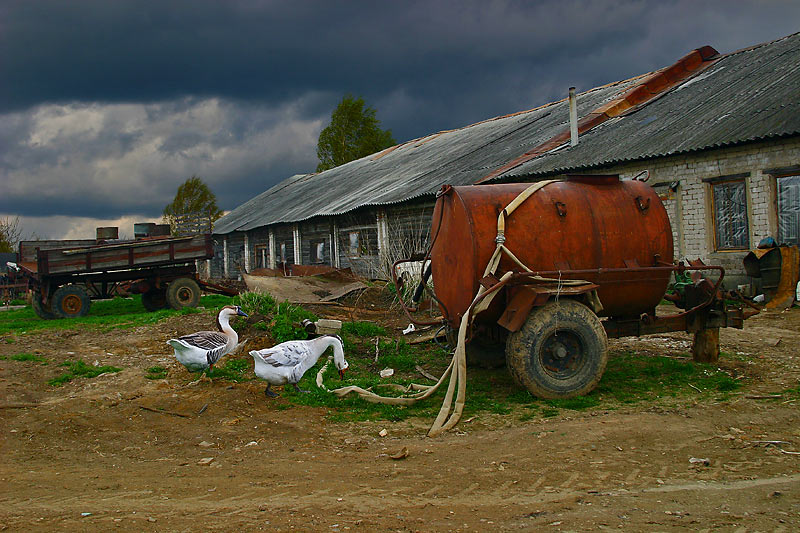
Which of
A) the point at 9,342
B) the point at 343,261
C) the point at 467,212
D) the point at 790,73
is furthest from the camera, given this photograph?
the point at 343,261

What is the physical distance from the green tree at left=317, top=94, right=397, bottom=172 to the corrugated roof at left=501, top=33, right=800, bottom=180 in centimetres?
3104

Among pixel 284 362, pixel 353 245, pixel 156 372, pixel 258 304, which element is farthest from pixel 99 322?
pixel 353 245

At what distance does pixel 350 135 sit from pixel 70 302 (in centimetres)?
3561

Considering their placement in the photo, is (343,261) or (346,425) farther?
(343,261)

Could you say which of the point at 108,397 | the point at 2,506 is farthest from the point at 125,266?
the point at 2,506

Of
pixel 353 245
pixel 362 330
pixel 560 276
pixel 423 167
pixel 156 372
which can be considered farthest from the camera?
pixel 423 167

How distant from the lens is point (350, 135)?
47.7 metres

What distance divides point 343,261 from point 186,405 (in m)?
16.8

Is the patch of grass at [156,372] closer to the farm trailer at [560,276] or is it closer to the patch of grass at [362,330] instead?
the patch of grass at [362,330]

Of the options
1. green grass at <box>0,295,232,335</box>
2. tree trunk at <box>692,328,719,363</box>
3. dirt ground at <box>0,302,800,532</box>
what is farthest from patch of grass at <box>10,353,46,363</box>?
tree trunk at <box>692,328,719,363</box>

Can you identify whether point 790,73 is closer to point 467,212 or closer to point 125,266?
point 467,212

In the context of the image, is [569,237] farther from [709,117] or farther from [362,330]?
[709,117]

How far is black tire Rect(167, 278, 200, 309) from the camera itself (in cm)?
1479

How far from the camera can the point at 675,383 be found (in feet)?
22.2
